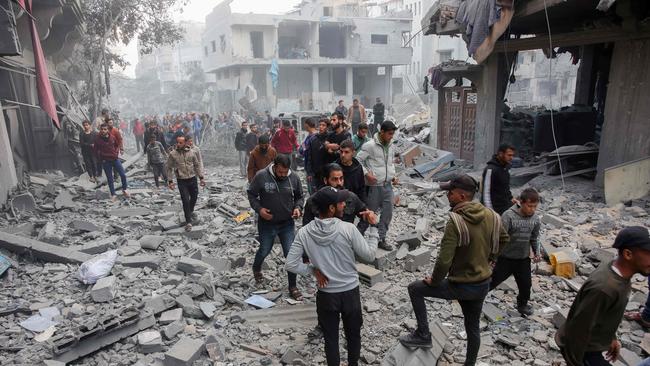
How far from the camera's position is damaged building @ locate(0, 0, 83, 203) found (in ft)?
31.1

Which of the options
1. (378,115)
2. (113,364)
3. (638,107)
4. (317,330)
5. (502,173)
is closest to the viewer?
(113,364)

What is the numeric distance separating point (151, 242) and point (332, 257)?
14.6 ft

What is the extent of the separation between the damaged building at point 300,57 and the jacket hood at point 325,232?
87.6 ft

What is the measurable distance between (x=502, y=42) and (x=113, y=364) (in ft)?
34.2

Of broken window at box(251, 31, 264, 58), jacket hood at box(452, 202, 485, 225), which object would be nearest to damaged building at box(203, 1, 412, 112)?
broken window at box(251, 31, 264, 58)

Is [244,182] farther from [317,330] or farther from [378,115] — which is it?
[317,330]

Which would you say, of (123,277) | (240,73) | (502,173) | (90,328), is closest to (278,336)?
(90,328)

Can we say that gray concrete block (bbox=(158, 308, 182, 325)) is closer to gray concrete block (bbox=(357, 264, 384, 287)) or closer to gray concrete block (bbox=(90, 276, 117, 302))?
gray concrete block (bbox=(90, 276, 117, 302))

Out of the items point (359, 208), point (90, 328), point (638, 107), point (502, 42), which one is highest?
point (502, 42)

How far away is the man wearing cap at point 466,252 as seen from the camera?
286cm

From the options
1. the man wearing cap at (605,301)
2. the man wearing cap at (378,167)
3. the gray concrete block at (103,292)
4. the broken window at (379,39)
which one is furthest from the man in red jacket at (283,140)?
the broken window at (379,39)

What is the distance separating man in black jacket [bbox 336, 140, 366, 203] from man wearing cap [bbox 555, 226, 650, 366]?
2.79 m

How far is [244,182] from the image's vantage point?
11.6m

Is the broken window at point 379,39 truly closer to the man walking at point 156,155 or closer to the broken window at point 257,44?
the broken window at point 257,44
